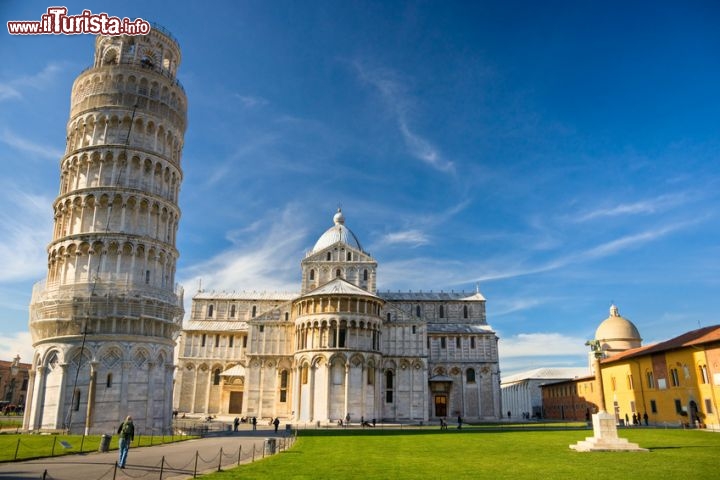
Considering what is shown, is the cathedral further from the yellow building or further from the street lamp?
the street lamp

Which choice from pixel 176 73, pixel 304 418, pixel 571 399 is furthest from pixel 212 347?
pixel 571 399

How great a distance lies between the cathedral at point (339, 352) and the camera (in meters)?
55.0

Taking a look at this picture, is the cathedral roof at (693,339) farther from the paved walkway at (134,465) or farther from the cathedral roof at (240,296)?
the cathedral roof at (240,296)

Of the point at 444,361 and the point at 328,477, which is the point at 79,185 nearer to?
the point at 328,477

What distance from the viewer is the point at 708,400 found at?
40.3 metres

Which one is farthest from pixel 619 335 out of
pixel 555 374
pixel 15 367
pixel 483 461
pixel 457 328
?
pixel 15 367

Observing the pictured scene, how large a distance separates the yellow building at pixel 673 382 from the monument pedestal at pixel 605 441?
18585mm

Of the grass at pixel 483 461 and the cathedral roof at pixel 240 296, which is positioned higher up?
the cathedral roof at pixel 240 296

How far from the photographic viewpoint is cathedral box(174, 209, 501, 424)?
55.0 metres

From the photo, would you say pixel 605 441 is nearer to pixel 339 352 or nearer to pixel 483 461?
pixel 483 461

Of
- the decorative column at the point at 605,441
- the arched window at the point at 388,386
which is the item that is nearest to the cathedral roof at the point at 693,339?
the decorative column at the point at 605,441

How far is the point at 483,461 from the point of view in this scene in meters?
21.5

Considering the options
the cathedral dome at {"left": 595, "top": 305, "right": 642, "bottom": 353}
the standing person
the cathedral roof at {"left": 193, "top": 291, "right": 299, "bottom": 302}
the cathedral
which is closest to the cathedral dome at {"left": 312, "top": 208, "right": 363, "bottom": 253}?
the cathedral

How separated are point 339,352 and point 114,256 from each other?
81.6ft
